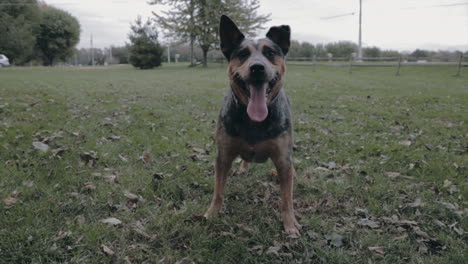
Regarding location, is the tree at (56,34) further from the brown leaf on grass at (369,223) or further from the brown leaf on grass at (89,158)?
the brown leaf on grass at (369,223)

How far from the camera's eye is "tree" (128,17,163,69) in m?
40.7

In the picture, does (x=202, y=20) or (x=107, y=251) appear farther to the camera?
(x=202, y=20)

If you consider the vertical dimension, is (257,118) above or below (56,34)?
below

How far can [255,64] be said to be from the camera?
114 inches

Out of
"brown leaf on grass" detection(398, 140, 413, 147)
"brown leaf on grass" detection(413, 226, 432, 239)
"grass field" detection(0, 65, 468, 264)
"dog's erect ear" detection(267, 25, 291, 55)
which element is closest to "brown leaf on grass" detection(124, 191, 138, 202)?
"grass field" detection(0, 65, 468, 264)

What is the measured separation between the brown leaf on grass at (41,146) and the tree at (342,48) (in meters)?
50.2

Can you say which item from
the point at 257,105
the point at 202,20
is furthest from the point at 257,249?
the point at 202,20

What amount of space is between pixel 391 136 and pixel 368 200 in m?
3.16

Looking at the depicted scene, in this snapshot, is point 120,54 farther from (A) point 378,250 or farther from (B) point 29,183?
(A) point 378,250

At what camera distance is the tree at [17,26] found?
1522 inches

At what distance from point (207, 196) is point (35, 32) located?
59.2 metres

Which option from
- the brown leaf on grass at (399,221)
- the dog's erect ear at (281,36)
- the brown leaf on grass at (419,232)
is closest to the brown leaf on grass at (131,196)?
the dog's erect ear at (281,36)

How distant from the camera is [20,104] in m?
8.15

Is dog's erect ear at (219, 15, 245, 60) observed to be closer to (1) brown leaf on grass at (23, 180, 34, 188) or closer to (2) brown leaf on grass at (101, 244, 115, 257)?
(2) brown leaf on grass at (101, 244, 115, 257)
